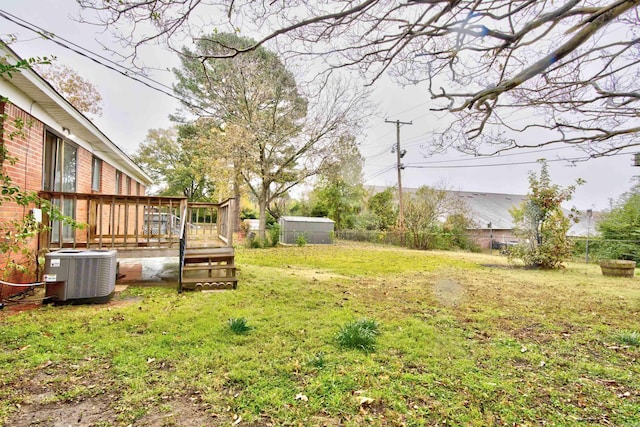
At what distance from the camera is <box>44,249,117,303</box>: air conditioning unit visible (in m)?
4.14

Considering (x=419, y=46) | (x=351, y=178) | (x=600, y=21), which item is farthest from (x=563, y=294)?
(x=351, y=178)

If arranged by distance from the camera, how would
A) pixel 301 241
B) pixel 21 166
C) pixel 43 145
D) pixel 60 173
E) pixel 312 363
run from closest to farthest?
pixel 312 363 < pixel 21 166 < pixel 43 145 < pixel 60 173 < pixel 301 241

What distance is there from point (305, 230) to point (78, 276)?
13084 mm

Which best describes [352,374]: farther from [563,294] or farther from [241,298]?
[563,294]

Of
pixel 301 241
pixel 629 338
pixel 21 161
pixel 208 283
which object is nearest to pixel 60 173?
pixel 21 161

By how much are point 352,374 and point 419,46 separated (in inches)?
184

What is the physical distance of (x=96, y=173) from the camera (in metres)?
8.55

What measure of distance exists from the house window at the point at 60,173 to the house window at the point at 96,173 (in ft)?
4.90

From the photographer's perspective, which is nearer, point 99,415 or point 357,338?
point 99,415

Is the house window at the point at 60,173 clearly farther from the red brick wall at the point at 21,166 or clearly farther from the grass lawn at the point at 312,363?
the grass lawn at the point at 312,363

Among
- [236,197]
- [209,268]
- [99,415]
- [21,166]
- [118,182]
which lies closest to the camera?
[99,415]

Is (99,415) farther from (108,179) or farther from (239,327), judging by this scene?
(108,179)

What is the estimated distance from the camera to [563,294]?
20.7ft

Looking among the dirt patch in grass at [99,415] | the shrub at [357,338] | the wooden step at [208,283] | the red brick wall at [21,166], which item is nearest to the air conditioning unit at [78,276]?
the red brick wall at [21,166]
